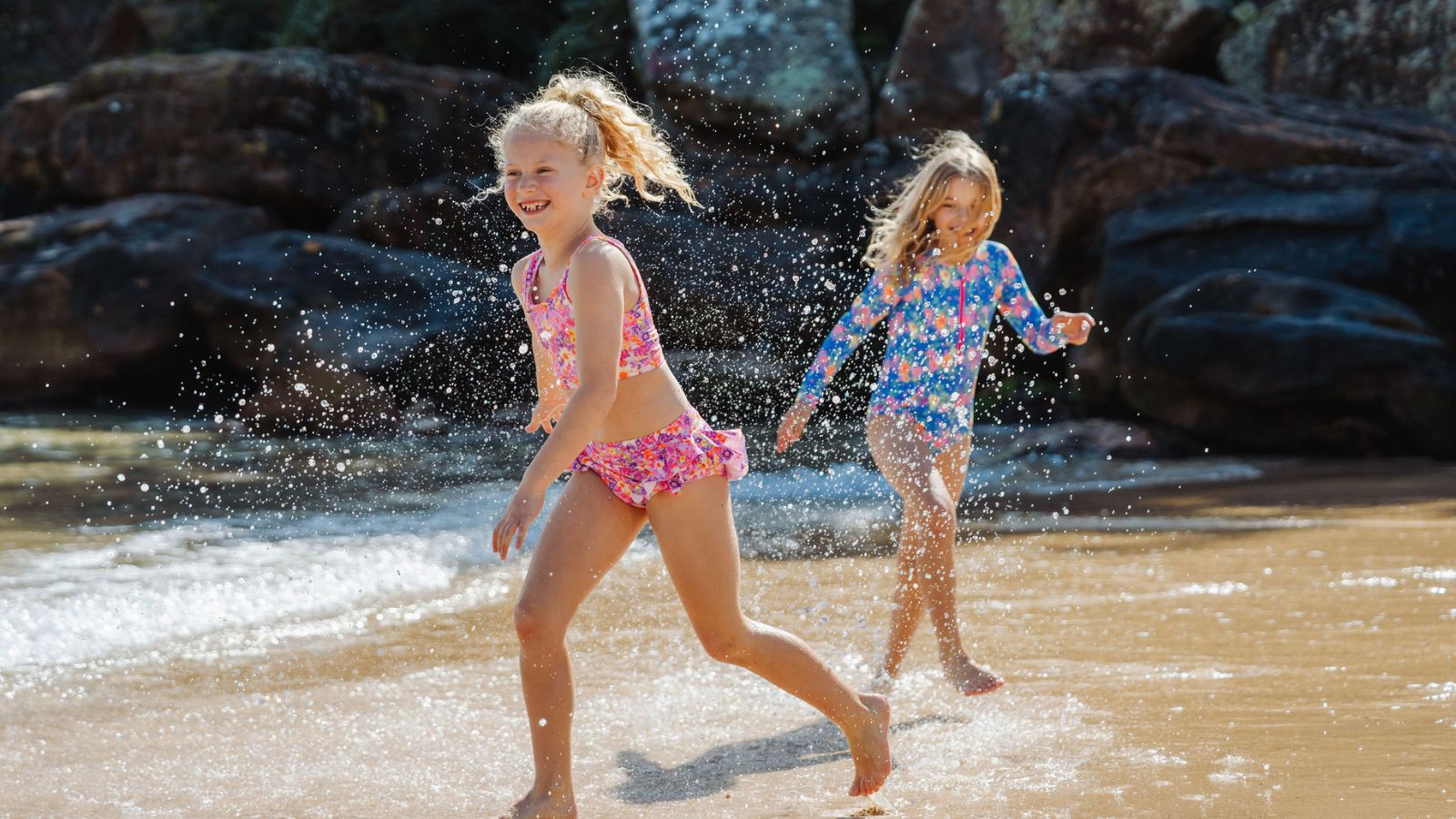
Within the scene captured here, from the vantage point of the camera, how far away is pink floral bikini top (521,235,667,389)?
10.9 feet

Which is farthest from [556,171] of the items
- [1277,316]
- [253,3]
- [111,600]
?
[253,3]

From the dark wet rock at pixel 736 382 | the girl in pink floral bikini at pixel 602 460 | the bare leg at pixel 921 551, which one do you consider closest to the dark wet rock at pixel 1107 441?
A: the dark wet rock at pixel 736 382

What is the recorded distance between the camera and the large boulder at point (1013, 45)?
13.0 meters

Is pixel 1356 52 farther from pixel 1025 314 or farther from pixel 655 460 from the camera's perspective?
pixel 655 460

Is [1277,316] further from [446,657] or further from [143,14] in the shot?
[143,14]

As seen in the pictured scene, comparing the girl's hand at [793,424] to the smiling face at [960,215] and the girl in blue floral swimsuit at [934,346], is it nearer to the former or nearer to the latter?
the girl in blue floral swimsuit at [934,346]

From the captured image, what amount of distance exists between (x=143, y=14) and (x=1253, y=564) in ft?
61.9

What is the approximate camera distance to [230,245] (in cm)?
1298

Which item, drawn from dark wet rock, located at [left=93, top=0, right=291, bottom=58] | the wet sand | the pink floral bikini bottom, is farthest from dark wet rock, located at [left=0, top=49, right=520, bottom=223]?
the pink floral bikini bottom

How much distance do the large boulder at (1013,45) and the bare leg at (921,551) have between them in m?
9.34

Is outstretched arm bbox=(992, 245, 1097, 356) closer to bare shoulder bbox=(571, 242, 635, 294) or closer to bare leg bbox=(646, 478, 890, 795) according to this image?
bare leg bbox=(646, 478, 890, 795)

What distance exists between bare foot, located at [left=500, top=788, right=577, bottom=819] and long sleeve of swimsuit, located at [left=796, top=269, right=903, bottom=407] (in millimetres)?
1679

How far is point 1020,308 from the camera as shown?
4.80m

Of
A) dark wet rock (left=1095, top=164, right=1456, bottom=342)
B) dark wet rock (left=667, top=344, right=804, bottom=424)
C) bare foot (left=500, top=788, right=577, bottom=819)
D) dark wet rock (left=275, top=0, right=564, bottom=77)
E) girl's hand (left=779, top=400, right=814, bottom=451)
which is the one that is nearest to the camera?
bare foot (left=500, top=788, right=577, bottom=819)
